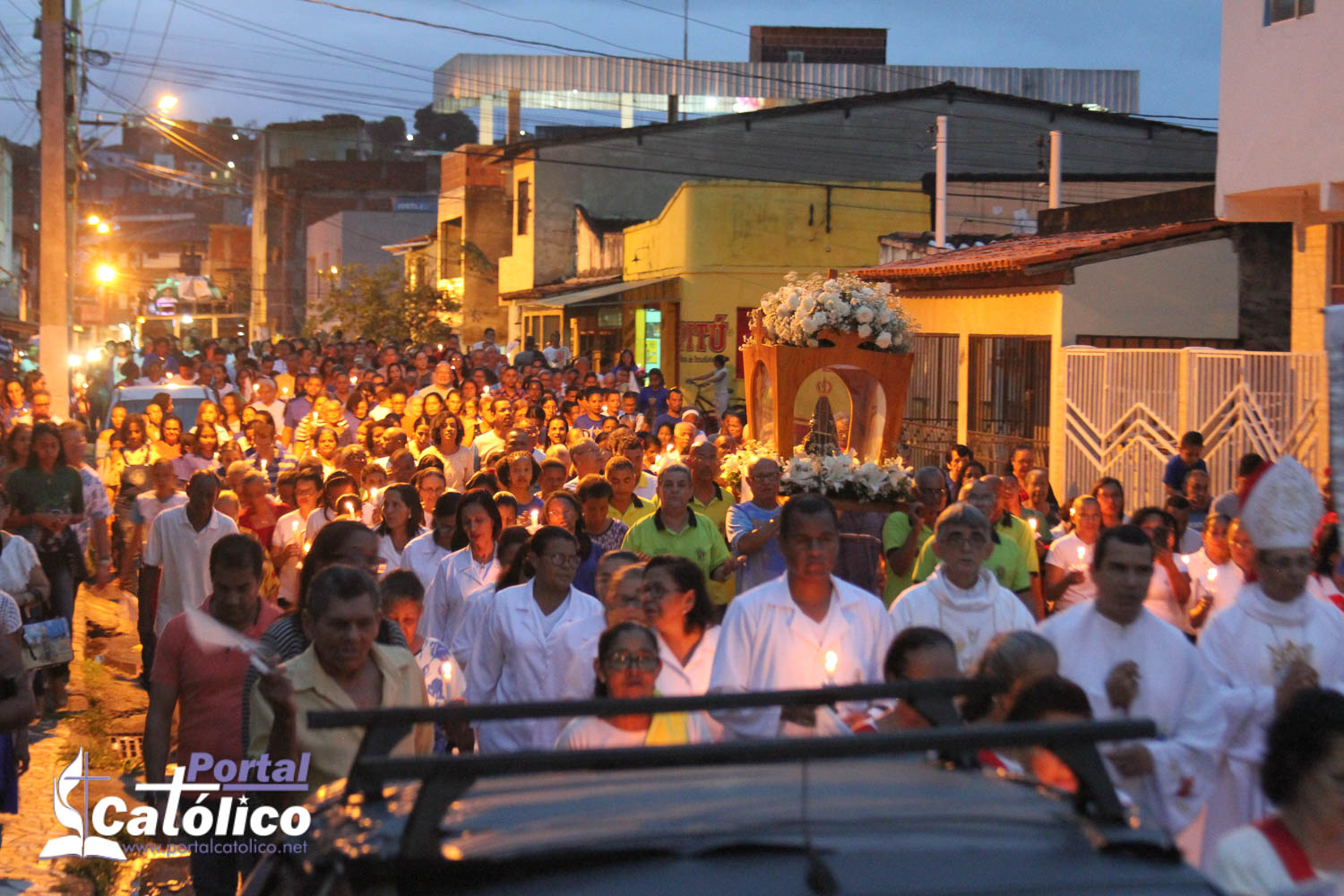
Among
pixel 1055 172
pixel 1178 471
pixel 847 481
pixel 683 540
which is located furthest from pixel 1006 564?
pixel 1055 172

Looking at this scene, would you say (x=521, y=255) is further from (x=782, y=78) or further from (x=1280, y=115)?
(x=1280, y=115)

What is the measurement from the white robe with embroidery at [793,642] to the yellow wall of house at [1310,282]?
11.6m

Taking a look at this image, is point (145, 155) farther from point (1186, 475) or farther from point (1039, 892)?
point (1039, 892)

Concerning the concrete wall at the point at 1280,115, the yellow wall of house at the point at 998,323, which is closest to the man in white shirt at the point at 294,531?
the yellow wall of house at the point at 998,323

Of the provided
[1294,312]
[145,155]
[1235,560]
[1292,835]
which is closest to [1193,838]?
[1292,835]

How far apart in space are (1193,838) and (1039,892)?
2.65 meters

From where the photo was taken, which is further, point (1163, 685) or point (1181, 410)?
point (1181, 410)

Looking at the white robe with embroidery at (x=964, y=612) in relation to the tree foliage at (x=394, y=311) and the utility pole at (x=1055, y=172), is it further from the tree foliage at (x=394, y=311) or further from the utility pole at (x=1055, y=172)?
the tree foliage at (x=394, y=311)

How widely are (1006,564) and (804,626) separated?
282 centimetres

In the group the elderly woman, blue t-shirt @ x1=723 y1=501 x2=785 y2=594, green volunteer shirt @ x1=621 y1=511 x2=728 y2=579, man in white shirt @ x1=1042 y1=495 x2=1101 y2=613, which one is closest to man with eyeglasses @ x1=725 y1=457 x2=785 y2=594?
blue t-shirt @ x1=723 y1=501 x2=785 y2=594

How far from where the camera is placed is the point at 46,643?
8.17 m

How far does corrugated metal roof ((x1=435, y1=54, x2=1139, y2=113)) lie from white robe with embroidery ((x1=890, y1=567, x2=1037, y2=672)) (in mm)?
49770

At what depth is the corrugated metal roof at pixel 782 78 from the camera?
191 feet

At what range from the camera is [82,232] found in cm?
3284
